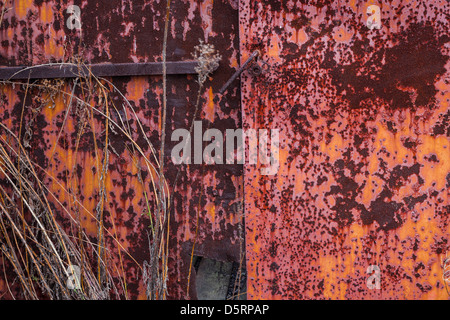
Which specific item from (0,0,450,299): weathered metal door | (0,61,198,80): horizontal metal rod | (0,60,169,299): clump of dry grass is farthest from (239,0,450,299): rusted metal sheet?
(0,60,169,299): clump of dry grass

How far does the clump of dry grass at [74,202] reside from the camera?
1.35 m

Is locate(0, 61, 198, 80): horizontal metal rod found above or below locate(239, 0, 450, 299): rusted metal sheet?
above

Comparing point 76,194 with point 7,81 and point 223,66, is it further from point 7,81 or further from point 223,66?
point 223,66

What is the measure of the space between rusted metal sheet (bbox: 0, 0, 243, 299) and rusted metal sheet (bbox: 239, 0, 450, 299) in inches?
5.2

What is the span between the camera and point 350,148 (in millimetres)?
1176

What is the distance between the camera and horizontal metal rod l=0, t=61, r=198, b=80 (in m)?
1.28

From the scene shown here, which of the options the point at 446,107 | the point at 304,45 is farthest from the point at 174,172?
the point at 446,107

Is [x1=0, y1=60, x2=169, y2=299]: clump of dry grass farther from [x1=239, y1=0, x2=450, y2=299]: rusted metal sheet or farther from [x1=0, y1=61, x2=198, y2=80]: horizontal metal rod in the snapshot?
[x1=239, y1=0, x2=450, y2=299]: rusted metal sheet

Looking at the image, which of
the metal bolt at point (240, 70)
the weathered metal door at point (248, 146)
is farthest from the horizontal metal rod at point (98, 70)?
the metal bolt at point (240, 70)

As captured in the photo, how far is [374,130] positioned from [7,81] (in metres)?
1.53

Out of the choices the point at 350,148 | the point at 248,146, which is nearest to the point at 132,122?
the point at 248,146

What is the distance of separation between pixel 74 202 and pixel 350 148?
1.13 meters

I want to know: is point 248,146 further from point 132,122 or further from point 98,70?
point 98,70

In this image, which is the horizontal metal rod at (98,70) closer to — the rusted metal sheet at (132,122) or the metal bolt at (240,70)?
the rusted metal sheet at (132,122)
